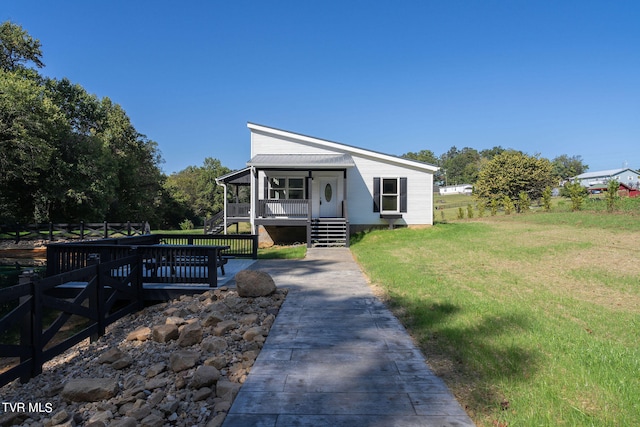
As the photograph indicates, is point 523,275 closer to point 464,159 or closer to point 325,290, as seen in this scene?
point 325,290

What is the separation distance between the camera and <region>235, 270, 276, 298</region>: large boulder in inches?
267

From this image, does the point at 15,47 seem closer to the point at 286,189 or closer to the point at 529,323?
the point at 286,189

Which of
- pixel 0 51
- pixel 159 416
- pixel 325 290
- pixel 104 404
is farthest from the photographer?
pixel 0 51

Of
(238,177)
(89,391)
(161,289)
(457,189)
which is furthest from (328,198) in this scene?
(457,189)

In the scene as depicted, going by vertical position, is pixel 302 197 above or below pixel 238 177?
below

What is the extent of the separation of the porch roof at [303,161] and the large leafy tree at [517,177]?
82.3 feet

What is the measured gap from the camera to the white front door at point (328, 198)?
18.2 metres

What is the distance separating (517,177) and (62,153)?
38722 millimetres

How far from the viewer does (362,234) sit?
59.3 ft

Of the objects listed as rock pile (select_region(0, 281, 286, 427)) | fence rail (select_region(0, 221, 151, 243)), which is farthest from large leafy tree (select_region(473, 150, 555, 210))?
rock pile (select_region(0, 281, 286, 427))

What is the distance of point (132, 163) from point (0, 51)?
10.5 m

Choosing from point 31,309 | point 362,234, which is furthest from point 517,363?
point 362,234

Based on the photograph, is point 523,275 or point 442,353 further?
point 523,275

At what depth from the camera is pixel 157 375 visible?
401 cm
